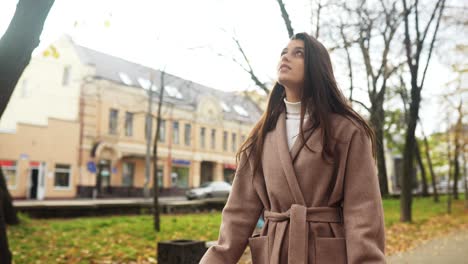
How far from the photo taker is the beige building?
29.6m

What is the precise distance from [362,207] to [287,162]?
0.39 m

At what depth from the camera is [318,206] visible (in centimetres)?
210

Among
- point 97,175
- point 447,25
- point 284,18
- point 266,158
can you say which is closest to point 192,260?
point 266,158

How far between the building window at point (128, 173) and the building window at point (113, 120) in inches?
110


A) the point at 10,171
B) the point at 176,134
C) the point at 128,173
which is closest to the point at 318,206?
the point at 10,171

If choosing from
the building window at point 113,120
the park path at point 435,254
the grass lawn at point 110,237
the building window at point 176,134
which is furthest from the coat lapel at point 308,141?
the building window at point 176,134

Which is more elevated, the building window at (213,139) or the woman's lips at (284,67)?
the building window at (213,139)

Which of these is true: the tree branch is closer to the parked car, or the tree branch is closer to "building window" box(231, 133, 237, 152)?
the parked car

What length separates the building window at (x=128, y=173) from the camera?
35500 millimetres

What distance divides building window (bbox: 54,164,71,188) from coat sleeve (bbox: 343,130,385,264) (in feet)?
103

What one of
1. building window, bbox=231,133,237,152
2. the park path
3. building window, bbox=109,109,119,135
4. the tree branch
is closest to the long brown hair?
the park path

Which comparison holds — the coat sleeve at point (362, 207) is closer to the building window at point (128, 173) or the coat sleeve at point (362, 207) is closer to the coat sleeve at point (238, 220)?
the coat sleeve at point (238, 220)

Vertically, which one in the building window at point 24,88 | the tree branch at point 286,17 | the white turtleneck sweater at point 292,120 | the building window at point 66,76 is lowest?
the white turtleneck sweater at point 292,120

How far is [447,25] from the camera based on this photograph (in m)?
14.8
